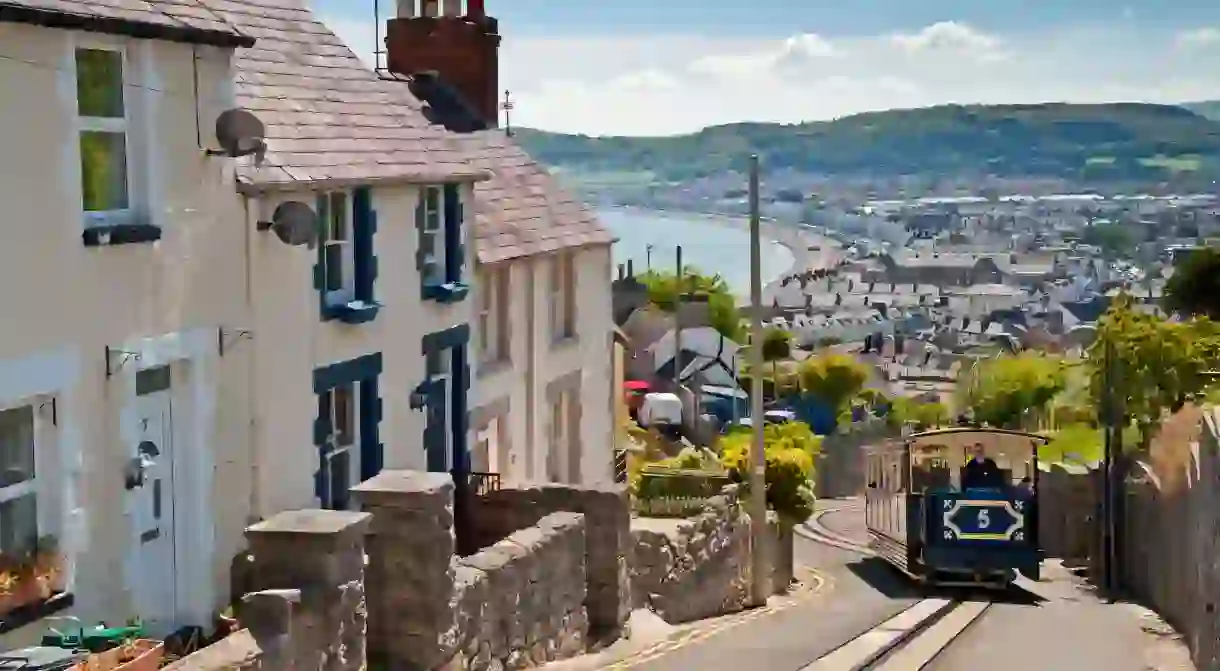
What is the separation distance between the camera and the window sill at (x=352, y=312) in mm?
14422

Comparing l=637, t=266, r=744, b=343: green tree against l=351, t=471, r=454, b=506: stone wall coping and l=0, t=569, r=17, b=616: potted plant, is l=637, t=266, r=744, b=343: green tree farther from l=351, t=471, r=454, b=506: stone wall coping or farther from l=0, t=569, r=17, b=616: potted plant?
l=0, t=569, r=17, b=616: potted plant

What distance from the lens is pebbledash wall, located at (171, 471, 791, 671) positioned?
31.9 ft

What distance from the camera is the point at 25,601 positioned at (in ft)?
31.2

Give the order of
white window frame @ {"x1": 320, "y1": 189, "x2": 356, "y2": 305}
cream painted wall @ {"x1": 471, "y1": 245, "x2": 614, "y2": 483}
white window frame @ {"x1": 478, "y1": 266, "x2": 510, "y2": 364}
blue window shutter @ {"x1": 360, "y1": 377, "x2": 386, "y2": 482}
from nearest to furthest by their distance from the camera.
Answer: white window frame @ {"x1": 320, "y1": 189, "x2": 356, "y2": 305} → blue window shutter @ {"x1": 360, "y1": 377, "x2": 386, "y2": 482} → white window frame @ {"x1": 478, "y1": 266, "x2": 510, "y2": 364} → cream painted wall @ {"x1": 471, "y1": 245, "x2": 614, "y2": 483}

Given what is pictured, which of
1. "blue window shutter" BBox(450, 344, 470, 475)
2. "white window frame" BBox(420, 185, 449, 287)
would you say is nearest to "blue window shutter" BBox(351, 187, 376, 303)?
"white window frame" BBox(420, 185, 449, 287)

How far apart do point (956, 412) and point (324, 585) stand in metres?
76.5

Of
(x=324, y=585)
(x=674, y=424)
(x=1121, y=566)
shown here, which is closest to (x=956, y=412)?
(x=674, y=424)

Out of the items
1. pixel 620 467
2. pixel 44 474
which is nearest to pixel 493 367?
pixel 620 467

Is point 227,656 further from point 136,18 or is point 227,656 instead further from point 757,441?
point 757,441

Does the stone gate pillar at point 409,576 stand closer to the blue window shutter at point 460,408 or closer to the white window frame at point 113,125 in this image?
the white window frame at point 113,125

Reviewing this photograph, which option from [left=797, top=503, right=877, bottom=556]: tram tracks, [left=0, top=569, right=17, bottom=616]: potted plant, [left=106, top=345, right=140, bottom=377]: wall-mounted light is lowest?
[left=797, top=503, right=877, bottom=556]: tram tracks

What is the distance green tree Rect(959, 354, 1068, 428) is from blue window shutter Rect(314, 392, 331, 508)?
58394 mm

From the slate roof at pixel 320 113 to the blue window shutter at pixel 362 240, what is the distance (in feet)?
1.16

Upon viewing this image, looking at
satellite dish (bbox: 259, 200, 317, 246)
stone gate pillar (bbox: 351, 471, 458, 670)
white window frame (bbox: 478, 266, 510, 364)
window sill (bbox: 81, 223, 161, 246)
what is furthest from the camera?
white window frame (bbox: 478, 266, 510, 364)
